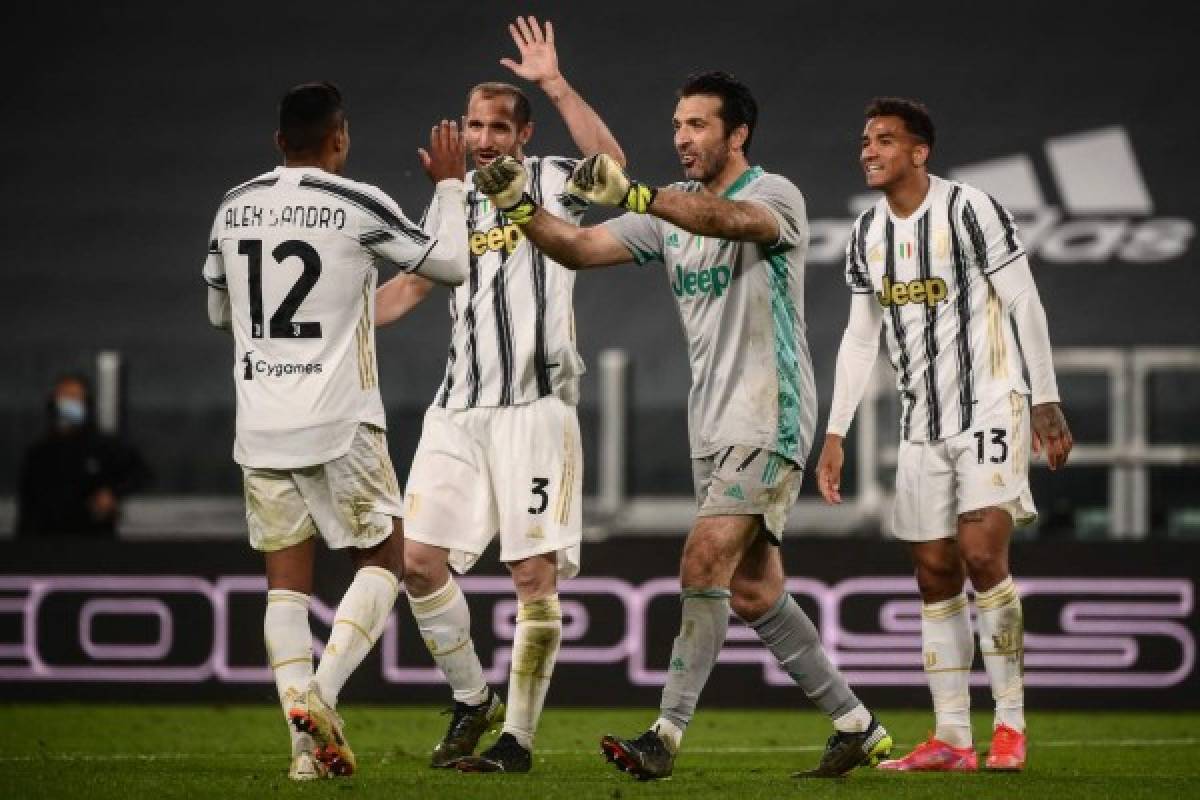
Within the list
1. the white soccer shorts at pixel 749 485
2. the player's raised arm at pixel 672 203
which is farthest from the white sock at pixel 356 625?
the player's raised arm at pixel 672 203

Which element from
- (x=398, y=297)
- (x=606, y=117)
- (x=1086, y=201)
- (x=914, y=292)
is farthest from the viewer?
(x=606, y=117)

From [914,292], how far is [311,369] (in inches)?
74.3

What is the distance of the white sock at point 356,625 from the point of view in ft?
19.7

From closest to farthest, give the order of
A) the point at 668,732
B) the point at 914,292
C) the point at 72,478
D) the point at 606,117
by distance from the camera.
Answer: the point at 668,732 < the point at 914,292 < the point at 72,478 < the point at 606,117

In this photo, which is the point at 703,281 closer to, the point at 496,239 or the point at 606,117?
the point at 496,239

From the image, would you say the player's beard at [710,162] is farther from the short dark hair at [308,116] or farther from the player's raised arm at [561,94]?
the short dark hair at [308,116]

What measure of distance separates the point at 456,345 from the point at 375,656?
3.59m

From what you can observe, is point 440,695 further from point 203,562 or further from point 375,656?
point 203,562

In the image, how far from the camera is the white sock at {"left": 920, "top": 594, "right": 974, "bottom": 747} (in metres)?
6.76

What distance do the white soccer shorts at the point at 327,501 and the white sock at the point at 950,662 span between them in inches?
69.0

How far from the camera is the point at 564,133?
43.2 ft

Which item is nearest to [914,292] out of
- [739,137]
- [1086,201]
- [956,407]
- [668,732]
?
[956,407]

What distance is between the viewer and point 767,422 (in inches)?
240

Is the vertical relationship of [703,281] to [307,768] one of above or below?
above
